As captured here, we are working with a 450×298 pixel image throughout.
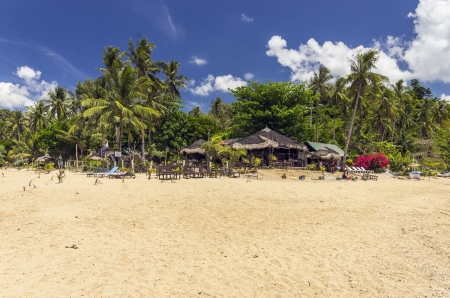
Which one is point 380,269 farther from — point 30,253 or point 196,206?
point 30,253

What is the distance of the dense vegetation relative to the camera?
82.7ft

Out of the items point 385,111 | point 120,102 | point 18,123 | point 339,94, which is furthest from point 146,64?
point 18,123

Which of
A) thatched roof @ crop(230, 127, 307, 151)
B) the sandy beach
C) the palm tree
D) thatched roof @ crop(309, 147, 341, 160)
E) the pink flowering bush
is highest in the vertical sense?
the palm tree

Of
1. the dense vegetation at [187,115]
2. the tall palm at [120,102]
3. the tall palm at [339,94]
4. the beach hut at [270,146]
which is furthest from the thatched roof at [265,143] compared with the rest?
the tall palm at [339,94]

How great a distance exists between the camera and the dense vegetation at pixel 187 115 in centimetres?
2522

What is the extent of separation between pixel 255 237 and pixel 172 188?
704 cm

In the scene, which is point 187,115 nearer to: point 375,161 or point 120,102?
point 120,102

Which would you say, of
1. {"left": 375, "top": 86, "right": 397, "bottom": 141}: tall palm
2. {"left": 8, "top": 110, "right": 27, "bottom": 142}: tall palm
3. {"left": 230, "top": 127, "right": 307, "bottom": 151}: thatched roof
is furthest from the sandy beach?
{"left": 8, "top": 110, "right": 27, "bottom": 142}: tall palm

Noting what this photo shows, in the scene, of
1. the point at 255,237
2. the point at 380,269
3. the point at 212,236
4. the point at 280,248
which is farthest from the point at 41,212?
the point at 380,269

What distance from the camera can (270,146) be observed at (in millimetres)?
23297

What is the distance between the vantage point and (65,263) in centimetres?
464

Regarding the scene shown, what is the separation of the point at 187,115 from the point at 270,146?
16152mm

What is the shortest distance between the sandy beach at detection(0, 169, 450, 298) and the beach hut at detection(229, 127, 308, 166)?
13.9 meters

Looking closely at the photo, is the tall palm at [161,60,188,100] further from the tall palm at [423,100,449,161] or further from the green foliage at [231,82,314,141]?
the tall palm at [423,100,449,161]
